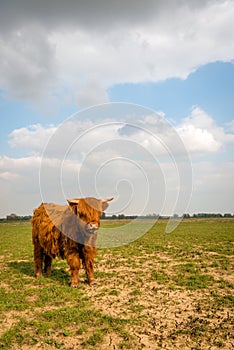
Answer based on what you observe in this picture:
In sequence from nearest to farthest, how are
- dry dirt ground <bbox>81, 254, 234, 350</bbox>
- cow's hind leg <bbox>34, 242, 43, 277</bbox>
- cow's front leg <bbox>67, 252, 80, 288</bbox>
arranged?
dry dirt ground <bbox>81, 254, 234, 350</bbox> < cow's front leg <bbox>67, 252, 80, 288</bbox> < cow's hind leg <bbox>34, 242, 43, 277</bbox>

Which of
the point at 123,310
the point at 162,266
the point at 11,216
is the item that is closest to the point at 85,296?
the point at 123,310

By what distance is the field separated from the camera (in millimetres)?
5508

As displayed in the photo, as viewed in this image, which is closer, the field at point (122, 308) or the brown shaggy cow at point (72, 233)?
the field at point (122, 308)

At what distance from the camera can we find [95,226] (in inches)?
325

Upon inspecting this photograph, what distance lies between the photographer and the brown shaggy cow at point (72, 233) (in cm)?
844

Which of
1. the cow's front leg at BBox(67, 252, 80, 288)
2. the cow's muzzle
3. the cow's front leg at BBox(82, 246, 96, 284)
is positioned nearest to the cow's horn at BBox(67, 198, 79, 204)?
the cow's muzzle

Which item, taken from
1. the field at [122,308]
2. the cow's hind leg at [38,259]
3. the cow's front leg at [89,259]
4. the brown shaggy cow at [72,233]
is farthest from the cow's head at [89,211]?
the cow's hind leg at [38,259]

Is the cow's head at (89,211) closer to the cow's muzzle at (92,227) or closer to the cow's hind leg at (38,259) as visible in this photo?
the cow's muzzle at (92,227)

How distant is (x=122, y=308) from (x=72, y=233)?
263 cm

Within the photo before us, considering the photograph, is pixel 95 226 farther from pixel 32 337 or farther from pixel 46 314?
pixel 32 337

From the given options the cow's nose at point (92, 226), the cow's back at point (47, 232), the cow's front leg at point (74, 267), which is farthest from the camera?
the cow's back at point (47, 232)

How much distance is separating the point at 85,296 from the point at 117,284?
5.11 feet

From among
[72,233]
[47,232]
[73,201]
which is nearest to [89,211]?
[73,201]

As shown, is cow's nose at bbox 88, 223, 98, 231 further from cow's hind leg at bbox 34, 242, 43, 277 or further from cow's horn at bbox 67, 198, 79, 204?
cow's hind leg at bbox 34, 242, 43, 277
